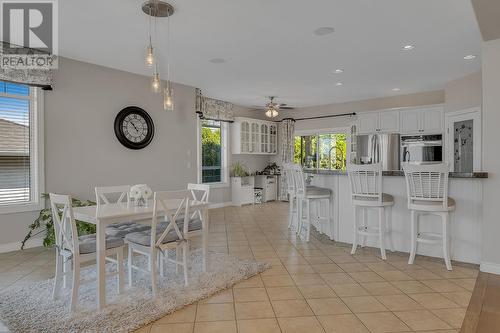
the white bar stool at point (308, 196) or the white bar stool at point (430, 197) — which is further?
the white bar stool at point (308, 196)

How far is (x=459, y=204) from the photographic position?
3.69 metres

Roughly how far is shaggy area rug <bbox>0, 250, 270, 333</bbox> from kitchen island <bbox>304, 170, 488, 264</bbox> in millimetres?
1623

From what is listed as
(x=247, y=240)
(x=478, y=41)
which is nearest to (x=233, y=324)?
(x=247, y=240)

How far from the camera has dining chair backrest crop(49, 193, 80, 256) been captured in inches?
99.3

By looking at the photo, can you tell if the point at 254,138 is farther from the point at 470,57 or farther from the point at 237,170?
the point at 470,57

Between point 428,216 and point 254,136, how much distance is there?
5460 mm

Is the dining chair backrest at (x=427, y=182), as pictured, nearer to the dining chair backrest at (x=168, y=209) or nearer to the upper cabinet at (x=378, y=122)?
the dining chair backrest at (x=168, y=209)

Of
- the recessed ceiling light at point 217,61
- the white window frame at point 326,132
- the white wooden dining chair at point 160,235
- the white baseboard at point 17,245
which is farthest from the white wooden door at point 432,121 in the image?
the white baseboard at point 17,245

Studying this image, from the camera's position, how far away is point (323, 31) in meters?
3.73

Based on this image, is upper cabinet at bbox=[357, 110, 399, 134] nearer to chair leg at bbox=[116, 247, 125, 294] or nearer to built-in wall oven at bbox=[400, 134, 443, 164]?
built-in wall oven at bbox=[400, 134, 443, 164]

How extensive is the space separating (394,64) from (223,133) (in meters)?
4.49

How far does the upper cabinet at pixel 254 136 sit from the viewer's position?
8.34 metres

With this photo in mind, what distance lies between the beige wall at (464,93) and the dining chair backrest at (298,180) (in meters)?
3.43

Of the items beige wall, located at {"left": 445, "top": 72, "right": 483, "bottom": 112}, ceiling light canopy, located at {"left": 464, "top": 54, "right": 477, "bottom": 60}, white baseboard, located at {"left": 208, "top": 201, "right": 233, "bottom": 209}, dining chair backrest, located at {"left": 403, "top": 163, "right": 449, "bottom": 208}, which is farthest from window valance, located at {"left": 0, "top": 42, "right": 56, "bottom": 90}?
beige wall, located at {"left": 445, "top": 72, "right": 483, "bottom": 112}
